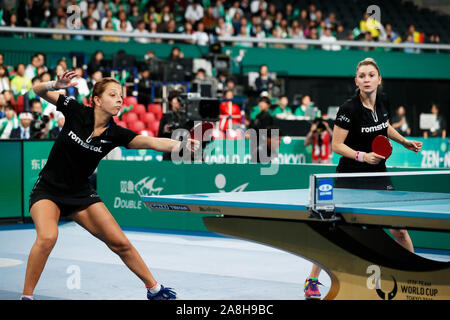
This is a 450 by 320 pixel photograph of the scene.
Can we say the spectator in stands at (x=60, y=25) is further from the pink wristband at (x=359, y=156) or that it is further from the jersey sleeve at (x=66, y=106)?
the pink wristband at (x=359, y=156)

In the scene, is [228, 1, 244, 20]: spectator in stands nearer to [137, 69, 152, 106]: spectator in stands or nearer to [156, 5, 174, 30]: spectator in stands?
[156, 5, 174, 30]: spectator in stands

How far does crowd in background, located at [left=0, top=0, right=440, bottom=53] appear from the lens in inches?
741

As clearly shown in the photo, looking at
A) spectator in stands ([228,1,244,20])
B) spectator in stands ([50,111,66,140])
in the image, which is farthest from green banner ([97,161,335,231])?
spectator in stands ([228,1,244,20])

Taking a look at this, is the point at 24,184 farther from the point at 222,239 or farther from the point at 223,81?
the point at 223,81

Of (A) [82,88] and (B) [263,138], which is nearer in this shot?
(B) [263,138]

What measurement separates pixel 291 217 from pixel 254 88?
46.4 feet

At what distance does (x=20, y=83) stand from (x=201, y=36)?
5.41 metres

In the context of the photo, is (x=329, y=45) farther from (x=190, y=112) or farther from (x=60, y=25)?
(x=190, y=112)

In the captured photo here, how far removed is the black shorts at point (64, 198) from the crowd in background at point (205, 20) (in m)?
13.1

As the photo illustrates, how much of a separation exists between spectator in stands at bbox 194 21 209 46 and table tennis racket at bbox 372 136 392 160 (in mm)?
13629

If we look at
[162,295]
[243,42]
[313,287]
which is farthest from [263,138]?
[243,42]

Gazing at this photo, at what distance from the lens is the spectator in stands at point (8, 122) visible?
536 inches

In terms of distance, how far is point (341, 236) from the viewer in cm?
554

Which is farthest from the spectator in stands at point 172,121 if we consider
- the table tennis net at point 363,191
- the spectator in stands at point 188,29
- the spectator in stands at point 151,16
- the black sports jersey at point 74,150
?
the spectator in stands at point 151,16
